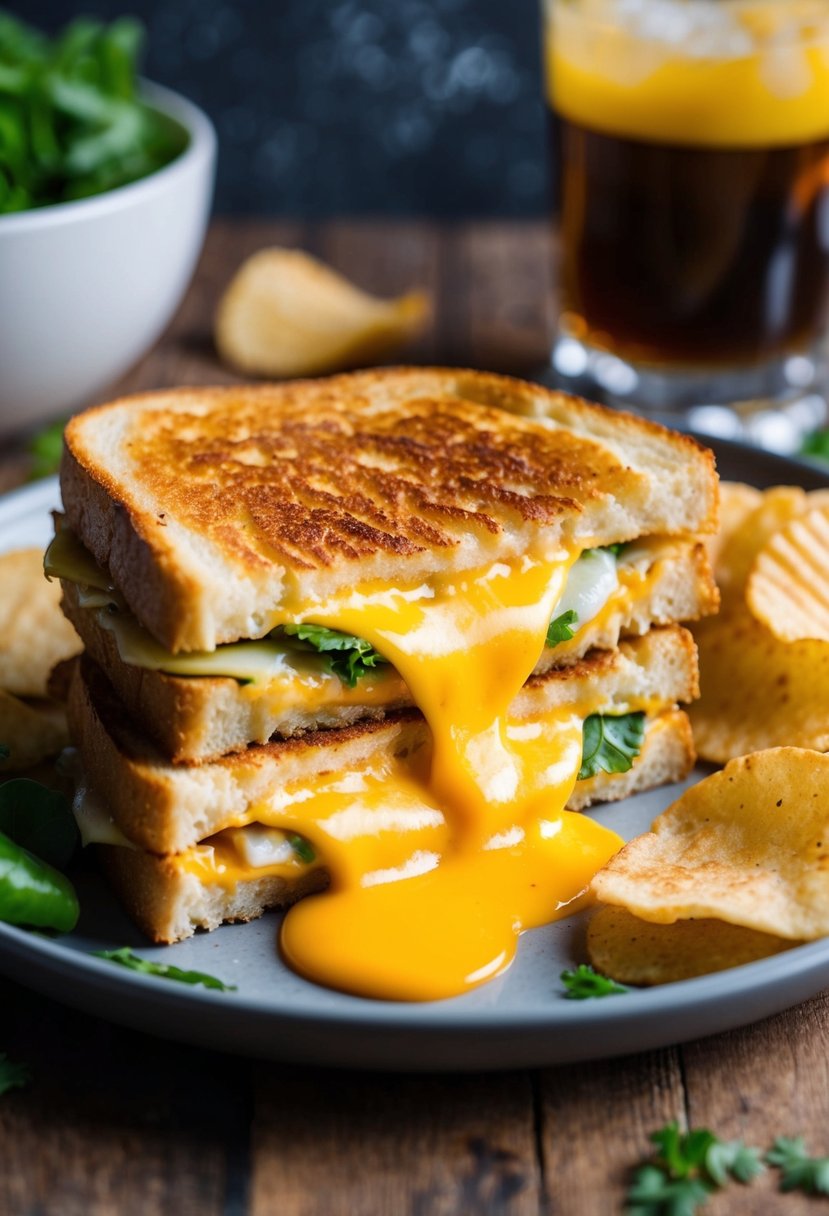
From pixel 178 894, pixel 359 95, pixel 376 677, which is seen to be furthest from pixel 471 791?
pixel 359 95

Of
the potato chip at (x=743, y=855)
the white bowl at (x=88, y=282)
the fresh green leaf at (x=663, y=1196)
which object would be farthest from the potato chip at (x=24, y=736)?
the white bowl at (x=88, y=282)

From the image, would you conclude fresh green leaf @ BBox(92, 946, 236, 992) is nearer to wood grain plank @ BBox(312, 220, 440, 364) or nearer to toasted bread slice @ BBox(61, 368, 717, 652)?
toasted bread slice @ BBox(61, 368, 717, 652)

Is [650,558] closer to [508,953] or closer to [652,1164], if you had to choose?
[508,953]

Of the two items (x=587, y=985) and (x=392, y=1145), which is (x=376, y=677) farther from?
(x=392, y=1145)

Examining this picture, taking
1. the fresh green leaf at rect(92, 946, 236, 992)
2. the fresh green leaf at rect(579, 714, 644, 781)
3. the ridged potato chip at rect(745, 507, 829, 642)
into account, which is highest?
the ridged potato chip at rect(745, 507, 829, 642)

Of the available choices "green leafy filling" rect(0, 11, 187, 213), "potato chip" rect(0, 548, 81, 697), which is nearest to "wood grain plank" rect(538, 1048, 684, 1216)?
"potato chip" rect(0, 548, 81, 697)

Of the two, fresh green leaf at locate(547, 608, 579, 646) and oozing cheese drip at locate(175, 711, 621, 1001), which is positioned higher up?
fresh green leaf at locate(547, 608, 579, 646)
